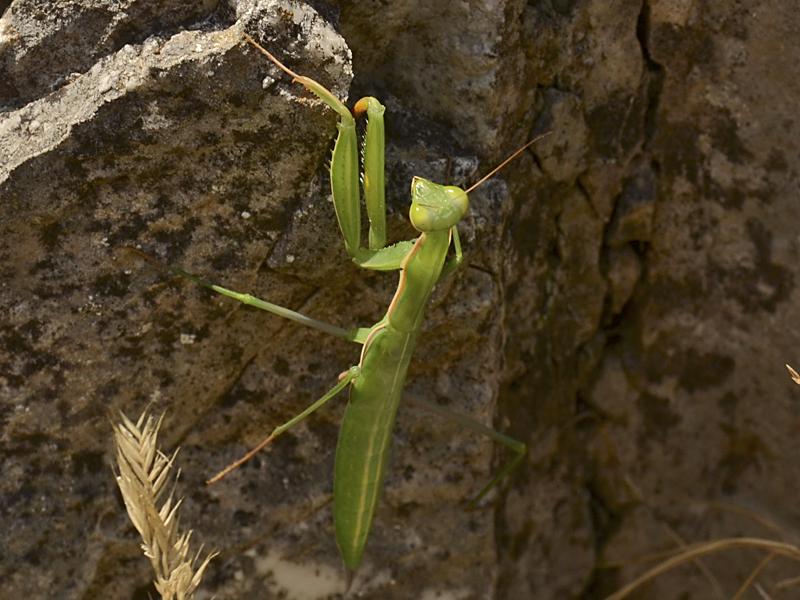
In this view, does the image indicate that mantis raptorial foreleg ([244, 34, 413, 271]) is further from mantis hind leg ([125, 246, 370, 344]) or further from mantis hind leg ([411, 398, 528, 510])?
mantis hind leg ([411, 398, 528, 510])

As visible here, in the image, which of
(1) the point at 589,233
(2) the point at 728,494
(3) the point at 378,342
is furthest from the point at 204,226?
(2) the point at 728,494

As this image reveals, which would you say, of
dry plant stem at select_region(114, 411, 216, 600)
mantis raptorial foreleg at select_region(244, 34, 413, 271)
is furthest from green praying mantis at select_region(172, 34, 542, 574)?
dry plant stem at select_region(114, 411, 216, 600)

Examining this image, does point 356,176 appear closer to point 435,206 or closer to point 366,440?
point 435,206

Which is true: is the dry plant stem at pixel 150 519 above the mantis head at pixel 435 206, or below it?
below

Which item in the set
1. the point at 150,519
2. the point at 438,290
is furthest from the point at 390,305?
the point at 150,519

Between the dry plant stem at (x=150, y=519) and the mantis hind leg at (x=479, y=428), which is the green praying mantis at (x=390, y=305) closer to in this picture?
the mantis hind leg at (x=479, y=428)

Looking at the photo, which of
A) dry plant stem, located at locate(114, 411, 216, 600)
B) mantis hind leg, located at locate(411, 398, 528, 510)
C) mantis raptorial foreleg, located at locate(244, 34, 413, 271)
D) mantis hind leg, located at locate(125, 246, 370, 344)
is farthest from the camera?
mantis hind leg, located at locate(411, 398, 528, 510)

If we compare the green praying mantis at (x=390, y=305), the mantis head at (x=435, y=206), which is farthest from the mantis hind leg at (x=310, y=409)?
the mantis head at (x=435, y=206)
